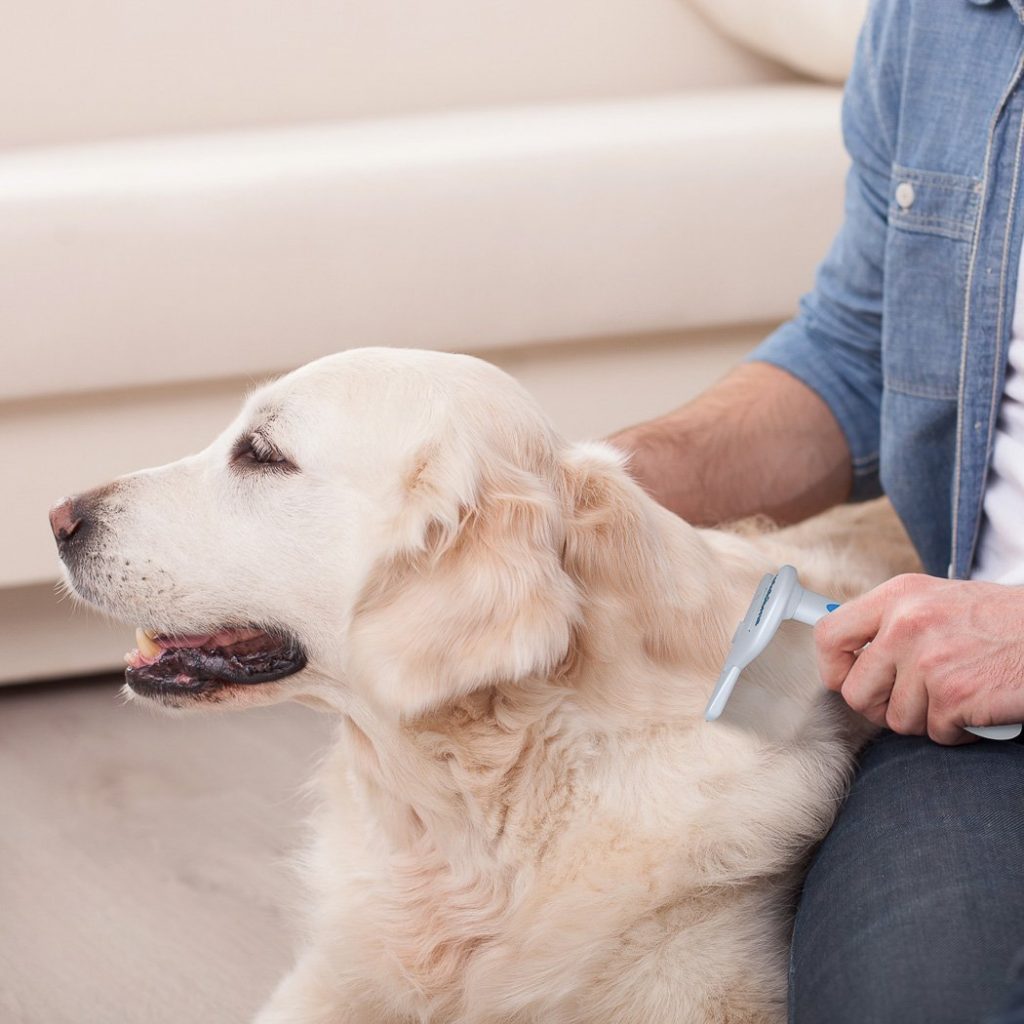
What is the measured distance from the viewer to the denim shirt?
42.9 inches

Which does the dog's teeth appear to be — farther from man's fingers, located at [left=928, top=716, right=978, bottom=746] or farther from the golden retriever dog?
man's fingers, located at [left=928, top=716, right=978, bottom=746]

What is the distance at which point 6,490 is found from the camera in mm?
1713

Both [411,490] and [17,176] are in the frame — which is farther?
[17,176]

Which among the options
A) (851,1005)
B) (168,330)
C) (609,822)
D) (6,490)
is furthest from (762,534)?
(6,490)

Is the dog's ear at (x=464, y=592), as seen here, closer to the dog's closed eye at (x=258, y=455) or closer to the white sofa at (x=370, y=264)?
the dog's closed eye at (x=258, y=455)

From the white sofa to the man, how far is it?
43 cm

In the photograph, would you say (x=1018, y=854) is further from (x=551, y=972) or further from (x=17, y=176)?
(x=17, y=176)

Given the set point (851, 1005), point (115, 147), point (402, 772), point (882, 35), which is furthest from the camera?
point (115, 147)

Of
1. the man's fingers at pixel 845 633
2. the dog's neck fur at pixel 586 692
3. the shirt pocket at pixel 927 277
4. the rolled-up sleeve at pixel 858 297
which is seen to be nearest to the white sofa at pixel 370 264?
the rolled-up sleeve at pixel 858 297

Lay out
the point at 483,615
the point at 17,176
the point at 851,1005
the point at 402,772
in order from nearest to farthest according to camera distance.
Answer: the point at 851,1005, the point at 483,615, the point at 402,772, the point at 17,176

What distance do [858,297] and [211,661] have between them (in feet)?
2.40

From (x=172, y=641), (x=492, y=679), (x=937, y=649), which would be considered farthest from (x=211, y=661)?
(x=937, y=649)

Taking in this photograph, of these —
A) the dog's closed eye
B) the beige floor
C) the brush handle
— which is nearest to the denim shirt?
the brush handle

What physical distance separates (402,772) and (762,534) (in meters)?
0.47
